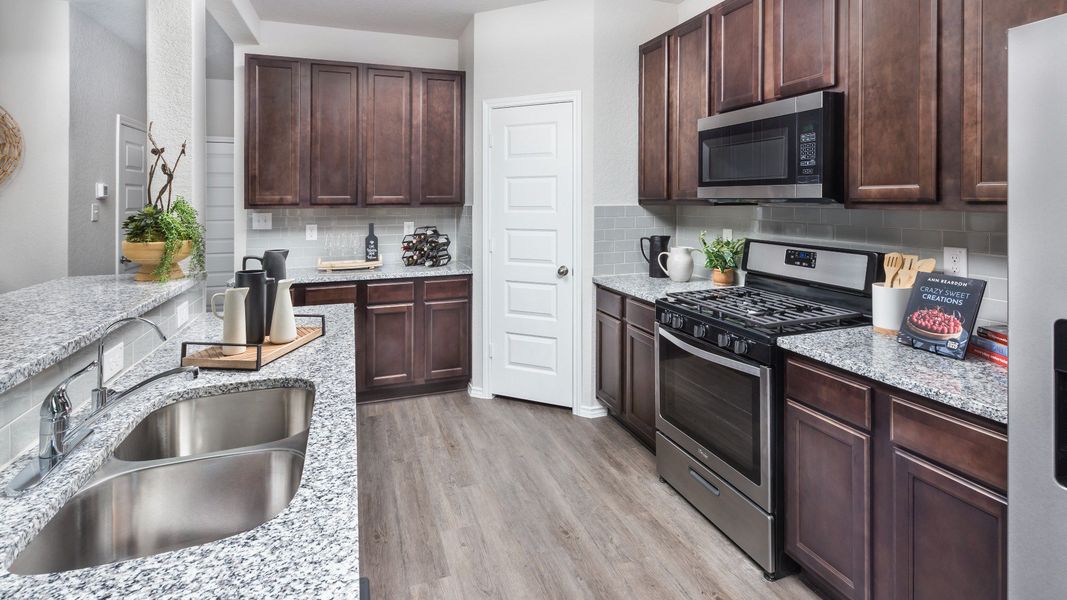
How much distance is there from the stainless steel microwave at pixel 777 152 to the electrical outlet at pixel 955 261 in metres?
0.42

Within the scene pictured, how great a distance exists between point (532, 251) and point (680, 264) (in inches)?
39.8

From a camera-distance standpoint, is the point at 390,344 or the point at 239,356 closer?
the point at 239,356

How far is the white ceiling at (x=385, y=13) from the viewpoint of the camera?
12.8ft

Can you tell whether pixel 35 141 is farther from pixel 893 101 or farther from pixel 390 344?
pixel 893 101

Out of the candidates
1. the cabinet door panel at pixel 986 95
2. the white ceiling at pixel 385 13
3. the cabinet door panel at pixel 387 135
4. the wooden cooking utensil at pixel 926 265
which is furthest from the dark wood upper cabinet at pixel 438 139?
the cabinet door panel at pixel 986 95

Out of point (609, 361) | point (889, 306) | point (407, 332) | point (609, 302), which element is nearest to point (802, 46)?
point (889, 306)

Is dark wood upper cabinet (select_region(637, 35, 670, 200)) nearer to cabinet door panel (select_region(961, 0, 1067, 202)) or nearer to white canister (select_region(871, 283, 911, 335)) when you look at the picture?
white canister (select_region(871, 283, 911, 335))

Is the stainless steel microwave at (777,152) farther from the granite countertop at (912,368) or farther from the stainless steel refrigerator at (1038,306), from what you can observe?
the stainless steel refrigerator at (1038,306)

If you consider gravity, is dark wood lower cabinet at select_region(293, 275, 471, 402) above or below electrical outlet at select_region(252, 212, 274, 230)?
below

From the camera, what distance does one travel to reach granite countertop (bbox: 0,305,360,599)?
0.74 meters

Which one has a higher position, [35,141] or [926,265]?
[35,141]

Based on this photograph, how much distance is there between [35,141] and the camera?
2.44m

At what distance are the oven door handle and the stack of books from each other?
644 millimetres

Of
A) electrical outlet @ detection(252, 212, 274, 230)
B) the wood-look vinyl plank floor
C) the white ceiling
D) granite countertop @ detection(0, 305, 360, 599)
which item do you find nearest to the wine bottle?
electrical outlet @ detection(252, 212, 274, 230)
